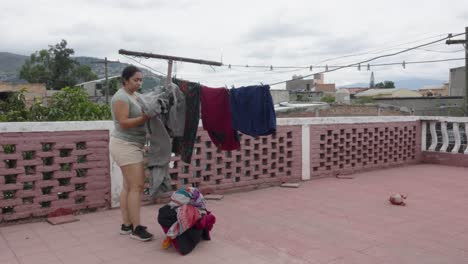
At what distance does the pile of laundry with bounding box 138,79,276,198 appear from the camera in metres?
3.90

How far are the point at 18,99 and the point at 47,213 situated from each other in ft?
10.8

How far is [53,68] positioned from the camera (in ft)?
154

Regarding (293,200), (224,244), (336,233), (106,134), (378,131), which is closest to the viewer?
(224,244)

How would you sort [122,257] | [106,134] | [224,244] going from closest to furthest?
[122,257]
[224,244]
[106,134]

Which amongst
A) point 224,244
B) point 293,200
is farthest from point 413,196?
point 224,244

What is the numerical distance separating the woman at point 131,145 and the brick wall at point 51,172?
44.1 inches

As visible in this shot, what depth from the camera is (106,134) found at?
4883mm

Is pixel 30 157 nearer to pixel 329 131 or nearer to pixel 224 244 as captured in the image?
pixel 224 244

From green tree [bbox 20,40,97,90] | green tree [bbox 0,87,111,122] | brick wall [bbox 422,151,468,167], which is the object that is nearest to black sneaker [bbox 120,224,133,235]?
green tree [bbox 0,87,111,122]

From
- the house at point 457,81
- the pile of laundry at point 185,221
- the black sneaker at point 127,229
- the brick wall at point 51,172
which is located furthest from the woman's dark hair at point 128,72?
the house at point 457,81

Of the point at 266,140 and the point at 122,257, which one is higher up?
the point at 266,140

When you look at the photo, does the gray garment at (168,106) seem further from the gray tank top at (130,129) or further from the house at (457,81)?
the house at (457,81)

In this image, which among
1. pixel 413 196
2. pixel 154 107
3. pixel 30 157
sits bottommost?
pixel 413 196

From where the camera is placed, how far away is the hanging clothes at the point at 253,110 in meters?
4.19
